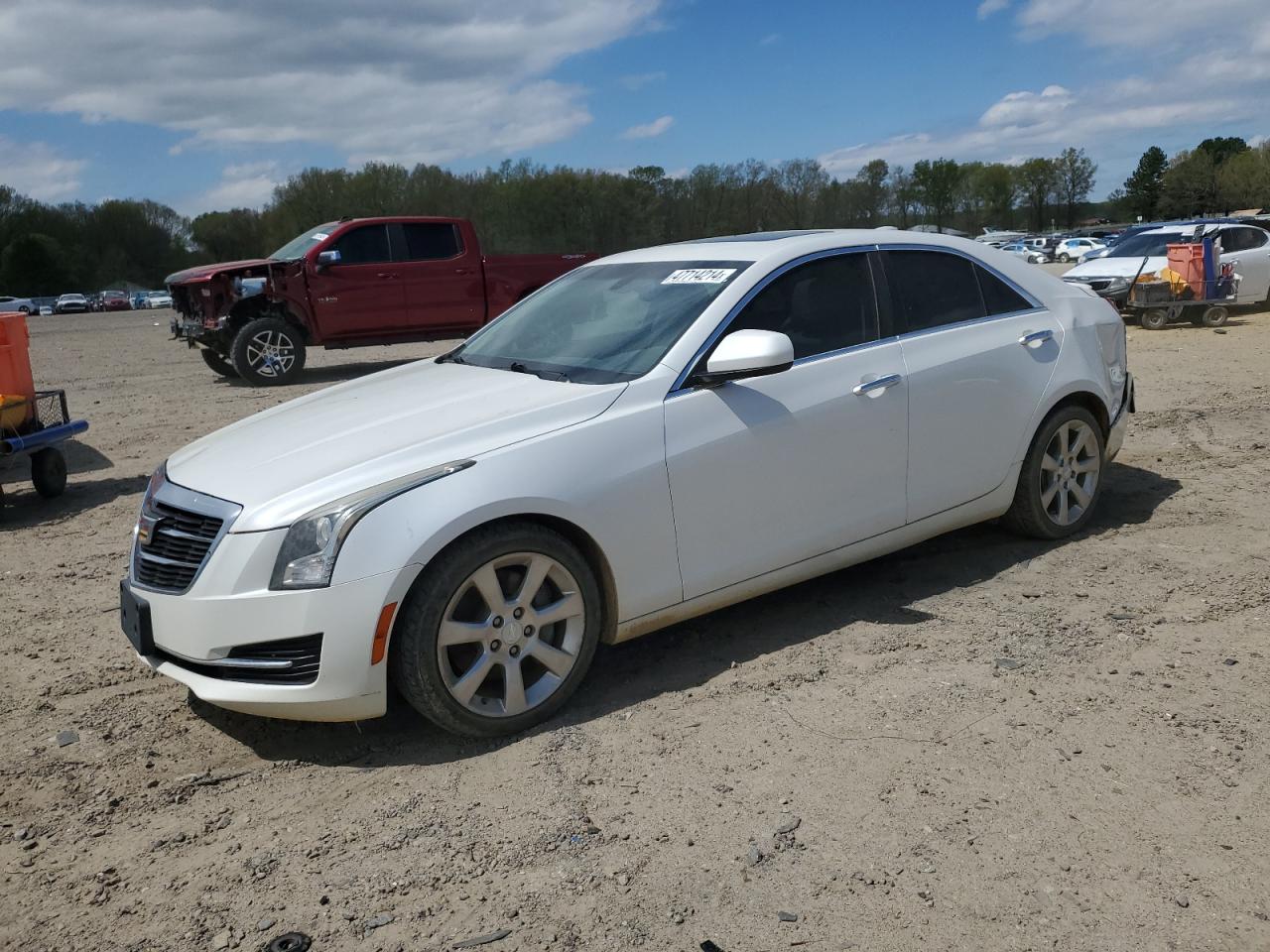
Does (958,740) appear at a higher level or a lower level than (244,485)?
lower

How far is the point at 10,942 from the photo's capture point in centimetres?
284

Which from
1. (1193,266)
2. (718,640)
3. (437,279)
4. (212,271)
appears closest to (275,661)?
(718,640)

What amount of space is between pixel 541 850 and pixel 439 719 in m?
0.69

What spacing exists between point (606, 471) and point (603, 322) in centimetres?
102

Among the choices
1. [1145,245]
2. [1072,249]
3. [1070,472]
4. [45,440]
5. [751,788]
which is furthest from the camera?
[1072,249]

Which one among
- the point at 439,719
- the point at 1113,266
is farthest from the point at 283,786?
the point at 1113,266

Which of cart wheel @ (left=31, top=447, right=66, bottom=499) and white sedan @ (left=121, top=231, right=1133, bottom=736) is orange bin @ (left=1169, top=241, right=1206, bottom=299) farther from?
cart wheel @ (left=31, top=447, right=66, bottom=499)

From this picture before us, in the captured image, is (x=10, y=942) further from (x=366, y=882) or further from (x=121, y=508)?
(x=121, y=508)

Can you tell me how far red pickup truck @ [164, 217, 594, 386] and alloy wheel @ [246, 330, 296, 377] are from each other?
1cm

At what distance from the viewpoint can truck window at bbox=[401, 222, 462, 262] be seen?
48.9 ft

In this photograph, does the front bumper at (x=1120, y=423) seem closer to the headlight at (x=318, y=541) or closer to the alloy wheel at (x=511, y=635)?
the alloy wheel at (x=511, y=635)

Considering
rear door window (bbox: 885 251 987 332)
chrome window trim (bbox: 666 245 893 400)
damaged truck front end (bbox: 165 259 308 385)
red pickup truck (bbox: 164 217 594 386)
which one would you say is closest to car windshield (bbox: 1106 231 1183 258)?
red pickup truck (bbox: 164 217 594 386)

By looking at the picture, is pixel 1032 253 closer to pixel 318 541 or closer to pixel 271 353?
pixel 271 353

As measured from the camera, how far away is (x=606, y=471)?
12.8 ft
